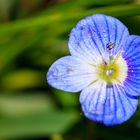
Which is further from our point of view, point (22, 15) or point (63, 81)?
point (22, 15)

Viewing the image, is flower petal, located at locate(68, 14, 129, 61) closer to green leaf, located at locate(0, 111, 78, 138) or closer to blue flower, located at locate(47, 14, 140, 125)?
blue flower, located at locate(47, 14, 140, 125)

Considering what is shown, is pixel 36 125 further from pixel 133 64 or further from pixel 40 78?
pixel 133 64

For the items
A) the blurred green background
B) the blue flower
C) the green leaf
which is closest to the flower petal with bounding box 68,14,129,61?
the blue flower

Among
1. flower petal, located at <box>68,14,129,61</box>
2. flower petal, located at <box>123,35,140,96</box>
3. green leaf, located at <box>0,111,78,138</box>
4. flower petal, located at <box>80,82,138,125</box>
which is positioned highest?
flower petal, located at <box>68,14,129,61</box>

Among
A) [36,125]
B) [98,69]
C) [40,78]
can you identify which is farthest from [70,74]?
[40,78]

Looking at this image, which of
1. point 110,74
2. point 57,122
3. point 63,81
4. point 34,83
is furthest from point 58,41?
point 63,81

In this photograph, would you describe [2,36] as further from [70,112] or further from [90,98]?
[90,98]

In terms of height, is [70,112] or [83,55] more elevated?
[83,55]

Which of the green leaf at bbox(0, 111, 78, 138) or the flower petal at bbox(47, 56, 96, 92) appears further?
the green leaf at bbox(0, 111, 78, 138)
